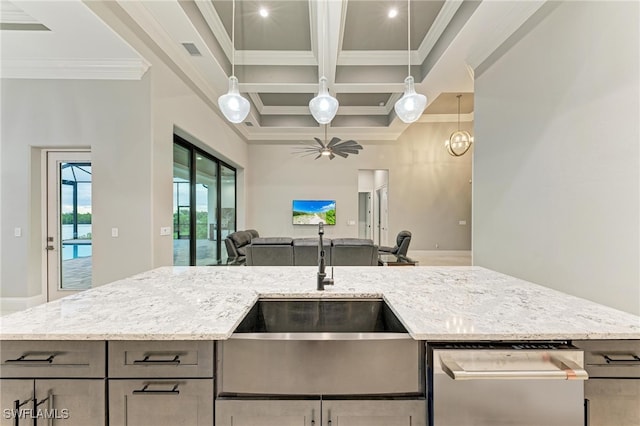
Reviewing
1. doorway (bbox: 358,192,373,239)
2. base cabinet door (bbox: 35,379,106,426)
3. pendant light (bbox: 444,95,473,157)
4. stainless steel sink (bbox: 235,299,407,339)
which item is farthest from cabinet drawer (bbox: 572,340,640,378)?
doorway (bbox: 358,192,373,239)

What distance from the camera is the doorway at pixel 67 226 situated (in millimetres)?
3723

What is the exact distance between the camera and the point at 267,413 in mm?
1063

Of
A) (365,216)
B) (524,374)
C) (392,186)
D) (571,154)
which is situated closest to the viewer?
(524,374)

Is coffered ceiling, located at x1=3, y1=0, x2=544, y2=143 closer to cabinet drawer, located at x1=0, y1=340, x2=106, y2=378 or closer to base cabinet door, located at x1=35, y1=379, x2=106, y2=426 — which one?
cabinet drawer, located at x1=0, y1=340, x2=106, y2=378

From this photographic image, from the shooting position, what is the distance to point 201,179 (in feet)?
18.0

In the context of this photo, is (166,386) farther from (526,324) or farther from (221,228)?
(221,228)

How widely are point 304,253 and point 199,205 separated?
2340 mm

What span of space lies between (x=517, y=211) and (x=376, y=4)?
9.16 feet

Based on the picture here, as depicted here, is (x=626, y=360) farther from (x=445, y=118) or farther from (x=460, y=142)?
(x=445, y=118)

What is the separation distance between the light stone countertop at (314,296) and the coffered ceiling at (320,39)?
256 centimetres

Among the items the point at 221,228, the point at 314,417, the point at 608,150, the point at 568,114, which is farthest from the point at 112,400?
the point at 221,228

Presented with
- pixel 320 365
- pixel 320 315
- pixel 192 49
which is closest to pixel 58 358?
pixel 320 365

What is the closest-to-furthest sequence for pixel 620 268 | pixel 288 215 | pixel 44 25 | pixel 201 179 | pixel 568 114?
pixel 620 268, pixel 568 114, pixel 44 25, pixel 201 179, pixel 288 215

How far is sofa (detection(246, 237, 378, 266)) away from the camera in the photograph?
417 cm
